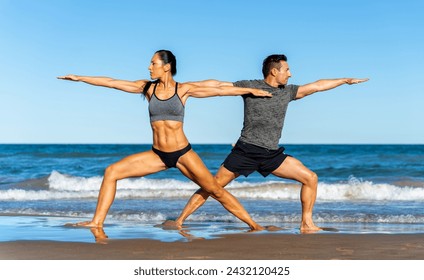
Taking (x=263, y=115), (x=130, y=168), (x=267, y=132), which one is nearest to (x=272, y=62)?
(x=263, y=115)

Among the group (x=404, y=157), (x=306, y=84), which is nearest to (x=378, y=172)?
(x=404, y=157)

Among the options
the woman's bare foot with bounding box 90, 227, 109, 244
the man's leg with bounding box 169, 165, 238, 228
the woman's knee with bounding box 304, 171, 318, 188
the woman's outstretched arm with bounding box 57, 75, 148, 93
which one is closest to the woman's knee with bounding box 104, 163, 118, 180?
the woman's bare foot with bounding box 90, 227, 109, 244

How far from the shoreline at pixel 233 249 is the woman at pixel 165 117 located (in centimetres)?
92

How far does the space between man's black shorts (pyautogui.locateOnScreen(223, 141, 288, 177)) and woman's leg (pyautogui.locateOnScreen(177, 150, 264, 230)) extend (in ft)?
1.14

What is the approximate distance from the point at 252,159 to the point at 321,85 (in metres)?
1.35

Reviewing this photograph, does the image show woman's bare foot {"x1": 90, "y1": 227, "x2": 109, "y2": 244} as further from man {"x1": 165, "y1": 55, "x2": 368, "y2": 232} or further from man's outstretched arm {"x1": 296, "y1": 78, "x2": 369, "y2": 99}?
man's outstretched arm {"x1": 296, "y1": 78, "x2": 369, "y2": 99}

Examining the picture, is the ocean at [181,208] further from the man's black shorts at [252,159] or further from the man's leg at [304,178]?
the man's black shorts at [252,159]

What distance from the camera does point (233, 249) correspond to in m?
7.42

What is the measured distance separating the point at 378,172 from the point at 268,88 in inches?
788

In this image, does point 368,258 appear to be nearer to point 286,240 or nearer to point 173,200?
point 286,240

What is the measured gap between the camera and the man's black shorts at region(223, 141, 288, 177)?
872cm

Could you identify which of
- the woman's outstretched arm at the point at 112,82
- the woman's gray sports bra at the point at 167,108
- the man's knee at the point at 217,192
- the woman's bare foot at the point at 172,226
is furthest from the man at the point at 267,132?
the woman's outstretched arm at the point at 112,82

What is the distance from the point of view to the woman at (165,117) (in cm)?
830

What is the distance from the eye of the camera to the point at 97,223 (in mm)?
8844
